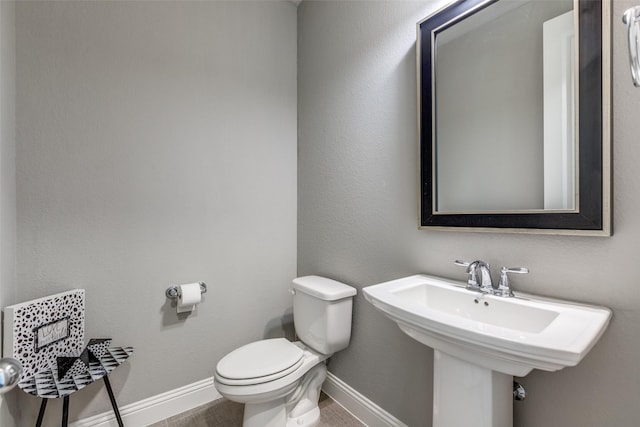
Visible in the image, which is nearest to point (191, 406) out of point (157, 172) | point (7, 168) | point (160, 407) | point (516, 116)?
point (160, 407)

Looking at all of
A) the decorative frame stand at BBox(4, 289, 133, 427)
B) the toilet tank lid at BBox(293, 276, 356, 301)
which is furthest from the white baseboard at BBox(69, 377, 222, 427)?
the toilet tank lid at BBox(293, 276, 356, 301)

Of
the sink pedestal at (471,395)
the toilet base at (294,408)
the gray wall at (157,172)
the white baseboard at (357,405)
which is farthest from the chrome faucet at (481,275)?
the gray wall at (157,172)

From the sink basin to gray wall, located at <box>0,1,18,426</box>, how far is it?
4.66 ft

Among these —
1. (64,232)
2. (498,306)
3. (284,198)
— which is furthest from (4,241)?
(498,306)

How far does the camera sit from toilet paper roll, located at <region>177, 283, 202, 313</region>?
1577mm

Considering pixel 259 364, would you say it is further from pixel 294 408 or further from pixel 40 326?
pixel 40 326

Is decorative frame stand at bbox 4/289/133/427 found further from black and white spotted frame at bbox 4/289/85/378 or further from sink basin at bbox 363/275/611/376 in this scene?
sink basin at bbox 363/275/611/376

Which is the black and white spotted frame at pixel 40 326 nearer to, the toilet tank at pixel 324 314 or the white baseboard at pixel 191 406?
the white baseboard at pixel 191 406

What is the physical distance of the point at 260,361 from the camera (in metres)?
1.36

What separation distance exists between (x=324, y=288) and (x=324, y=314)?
135mm

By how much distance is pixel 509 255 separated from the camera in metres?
1.02

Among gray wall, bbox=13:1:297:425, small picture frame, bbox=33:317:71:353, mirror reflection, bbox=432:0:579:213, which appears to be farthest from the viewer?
gray wall, bbox=13:1:297:425

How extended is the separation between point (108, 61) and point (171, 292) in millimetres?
1263

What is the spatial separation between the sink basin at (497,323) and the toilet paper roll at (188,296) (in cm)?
105
